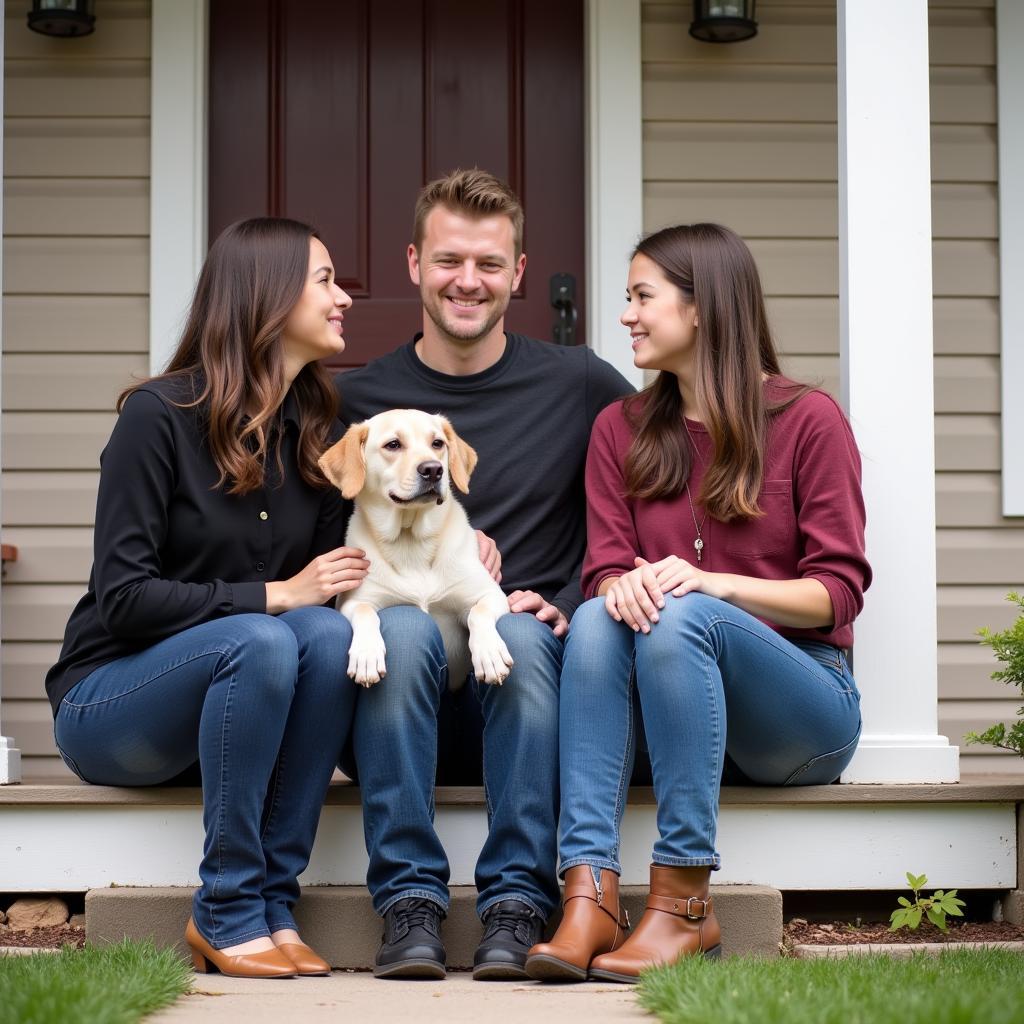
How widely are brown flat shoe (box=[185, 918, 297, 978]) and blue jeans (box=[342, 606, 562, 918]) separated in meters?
0.22

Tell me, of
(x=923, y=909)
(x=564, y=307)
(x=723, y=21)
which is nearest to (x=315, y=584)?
(x=923, y=909)

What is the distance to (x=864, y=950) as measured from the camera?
2.96 metres

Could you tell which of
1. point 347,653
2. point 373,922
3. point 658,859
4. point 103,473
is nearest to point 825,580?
point 658,859

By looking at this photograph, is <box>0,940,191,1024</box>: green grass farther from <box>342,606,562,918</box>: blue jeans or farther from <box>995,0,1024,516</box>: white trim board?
<box>995,0,1024,516</box>: white trim board

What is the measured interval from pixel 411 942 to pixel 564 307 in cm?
252

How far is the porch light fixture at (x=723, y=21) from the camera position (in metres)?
4.60

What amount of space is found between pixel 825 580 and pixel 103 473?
→ 1.56 m

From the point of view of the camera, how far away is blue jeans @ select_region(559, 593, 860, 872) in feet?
8.99

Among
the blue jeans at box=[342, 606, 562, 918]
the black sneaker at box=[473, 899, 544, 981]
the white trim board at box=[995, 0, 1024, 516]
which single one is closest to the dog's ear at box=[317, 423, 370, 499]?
the blue jeans at box=[342, 606, 562, 918]

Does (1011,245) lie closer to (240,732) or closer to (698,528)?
(698,528)

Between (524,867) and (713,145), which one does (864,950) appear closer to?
(524,867)

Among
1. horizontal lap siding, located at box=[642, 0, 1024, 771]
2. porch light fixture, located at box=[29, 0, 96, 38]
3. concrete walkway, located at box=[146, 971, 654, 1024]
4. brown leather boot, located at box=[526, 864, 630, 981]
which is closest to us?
concrete walkway, located at box=[146, 971, 654, 1024]

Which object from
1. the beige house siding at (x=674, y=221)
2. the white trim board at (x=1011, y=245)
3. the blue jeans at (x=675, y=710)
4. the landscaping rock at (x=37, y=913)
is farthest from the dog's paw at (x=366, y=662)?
the white trim board at (x=1011, y=245)

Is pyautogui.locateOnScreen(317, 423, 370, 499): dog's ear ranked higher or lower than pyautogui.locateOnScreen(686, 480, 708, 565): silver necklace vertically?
higher
